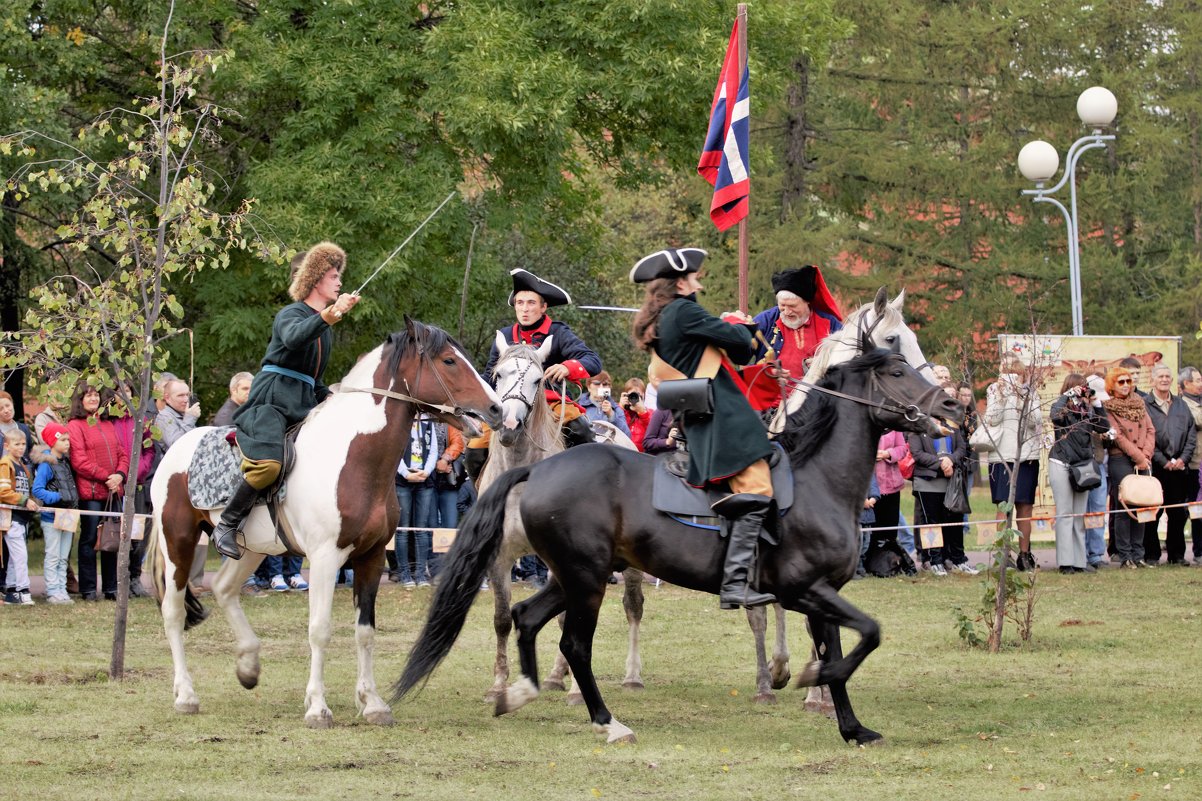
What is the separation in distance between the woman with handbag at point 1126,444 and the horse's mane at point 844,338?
10.2m

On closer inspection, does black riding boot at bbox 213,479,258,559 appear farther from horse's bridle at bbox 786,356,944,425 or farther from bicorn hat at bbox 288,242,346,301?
horse's bridle at bbox 786,356,944,425

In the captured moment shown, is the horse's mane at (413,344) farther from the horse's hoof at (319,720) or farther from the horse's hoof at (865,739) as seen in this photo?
the horse's hoof at (865,739)

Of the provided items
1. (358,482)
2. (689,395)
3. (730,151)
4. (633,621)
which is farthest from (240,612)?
(730,151)

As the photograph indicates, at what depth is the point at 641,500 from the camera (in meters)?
9.19

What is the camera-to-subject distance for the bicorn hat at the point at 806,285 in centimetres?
1057

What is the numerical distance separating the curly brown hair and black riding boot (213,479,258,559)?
2.55 m

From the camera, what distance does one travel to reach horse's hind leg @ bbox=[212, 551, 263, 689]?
33.4 feet

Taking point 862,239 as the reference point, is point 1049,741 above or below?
below

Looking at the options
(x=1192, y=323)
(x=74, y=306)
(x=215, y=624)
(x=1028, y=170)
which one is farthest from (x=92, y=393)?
(x=1192, y=323)

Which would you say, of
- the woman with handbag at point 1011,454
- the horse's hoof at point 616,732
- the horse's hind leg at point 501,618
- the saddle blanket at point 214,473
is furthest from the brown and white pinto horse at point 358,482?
the woman with handbag at point 1011,454

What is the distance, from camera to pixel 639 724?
32.1 ft

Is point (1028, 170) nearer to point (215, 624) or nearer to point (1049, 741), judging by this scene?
point (215, 624)

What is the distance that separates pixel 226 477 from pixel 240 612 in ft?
3.67

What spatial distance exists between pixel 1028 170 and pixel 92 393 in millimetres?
13453
